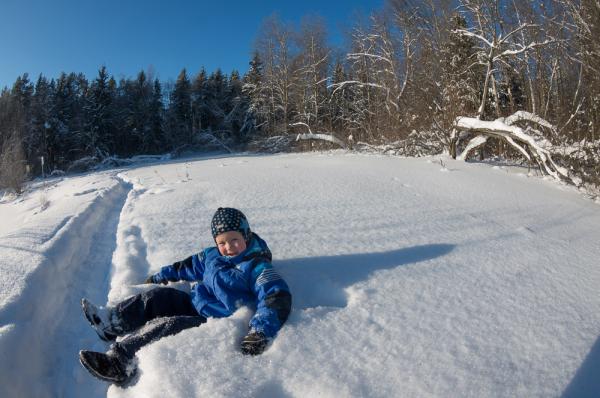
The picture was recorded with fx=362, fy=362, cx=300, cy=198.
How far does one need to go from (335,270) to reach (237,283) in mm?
683

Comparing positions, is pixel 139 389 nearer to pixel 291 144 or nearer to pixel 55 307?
pixel 55 307

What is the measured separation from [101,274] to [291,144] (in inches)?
648

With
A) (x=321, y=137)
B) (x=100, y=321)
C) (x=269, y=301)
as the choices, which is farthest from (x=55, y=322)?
(x=321, y=137)

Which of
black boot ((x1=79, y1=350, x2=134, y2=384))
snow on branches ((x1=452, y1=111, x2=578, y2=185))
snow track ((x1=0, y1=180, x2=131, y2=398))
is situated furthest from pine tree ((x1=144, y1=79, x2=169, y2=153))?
black boot ((x1=79, y1=350, x2=134, y2=384))

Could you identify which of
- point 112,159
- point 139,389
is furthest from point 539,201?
point 112,159

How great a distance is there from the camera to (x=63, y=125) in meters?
25.9

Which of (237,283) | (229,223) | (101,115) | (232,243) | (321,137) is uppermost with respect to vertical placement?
(101,115)

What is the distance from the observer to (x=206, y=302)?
217cm

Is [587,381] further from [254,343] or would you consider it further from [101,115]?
[101,115]

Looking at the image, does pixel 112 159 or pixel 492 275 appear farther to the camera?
pixel 112 159

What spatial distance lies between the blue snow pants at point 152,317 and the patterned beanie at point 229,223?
470 millimetres

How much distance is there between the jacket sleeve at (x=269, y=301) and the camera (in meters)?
1.69

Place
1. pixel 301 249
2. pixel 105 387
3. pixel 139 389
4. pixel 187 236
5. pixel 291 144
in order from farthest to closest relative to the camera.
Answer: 1. pixel 291 144
2. pixel 187 236
3. pixel 301 249
4. pixel 105 387
5. pixel 139 389

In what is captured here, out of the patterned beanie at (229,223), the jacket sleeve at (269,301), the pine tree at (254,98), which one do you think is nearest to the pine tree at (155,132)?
the pine tree at (254,98)
